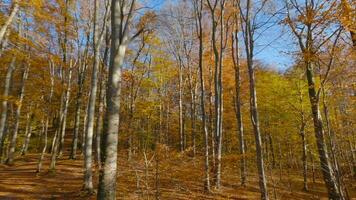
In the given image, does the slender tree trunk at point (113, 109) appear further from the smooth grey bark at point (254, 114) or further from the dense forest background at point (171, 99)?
the smooth grey bark at point (254, 114)

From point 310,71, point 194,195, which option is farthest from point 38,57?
point 310,71

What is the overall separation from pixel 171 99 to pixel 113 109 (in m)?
21.7

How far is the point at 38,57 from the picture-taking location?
15109 millimetres

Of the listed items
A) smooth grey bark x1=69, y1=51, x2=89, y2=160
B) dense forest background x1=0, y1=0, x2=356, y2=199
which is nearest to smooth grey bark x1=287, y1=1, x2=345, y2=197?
dense forest background x1=0, y1=0, x2=356, y2=199

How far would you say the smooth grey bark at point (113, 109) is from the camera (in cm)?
559

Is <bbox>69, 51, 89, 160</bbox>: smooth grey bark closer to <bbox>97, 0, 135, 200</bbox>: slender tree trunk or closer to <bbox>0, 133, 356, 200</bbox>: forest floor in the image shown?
<bbox>0, 133, 356, 200</bbox>: forest floor

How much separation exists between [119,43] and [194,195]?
19.6 feet

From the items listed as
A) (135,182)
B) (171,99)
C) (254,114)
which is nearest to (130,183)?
(135,182)

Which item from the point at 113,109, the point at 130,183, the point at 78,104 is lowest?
the point at 130,183

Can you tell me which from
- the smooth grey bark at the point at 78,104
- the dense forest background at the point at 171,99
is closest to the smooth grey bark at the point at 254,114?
the dense forest background at the point at 171,99

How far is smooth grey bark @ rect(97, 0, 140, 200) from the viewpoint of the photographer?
559cm

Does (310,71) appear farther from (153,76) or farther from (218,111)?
(153,76)

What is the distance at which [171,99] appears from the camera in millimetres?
27578

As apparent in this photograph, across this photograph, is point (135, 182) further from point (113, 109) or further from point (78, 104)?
point (78, 104)
